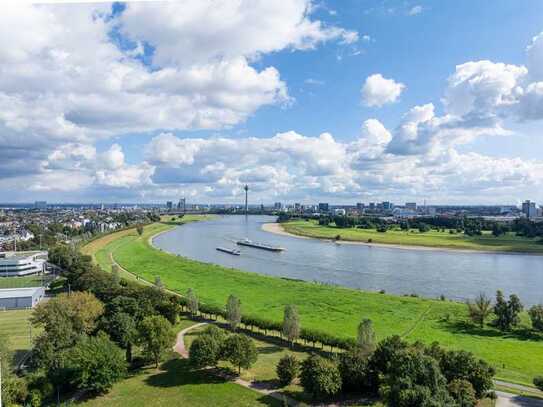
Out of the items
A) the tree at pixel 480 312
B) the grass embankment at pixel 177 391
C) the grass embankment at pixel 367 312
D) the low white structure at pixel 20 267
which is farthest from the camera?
the low white structure at pixel 20 267

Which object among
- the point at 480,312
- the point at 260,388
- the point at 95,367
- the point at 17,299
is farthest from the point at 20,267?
the point at 480,312

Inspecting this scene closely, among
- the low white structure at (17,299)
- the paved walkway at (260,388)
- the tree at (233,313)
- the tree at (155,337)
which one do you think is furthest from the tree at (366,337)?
the low white structure at (17,299)

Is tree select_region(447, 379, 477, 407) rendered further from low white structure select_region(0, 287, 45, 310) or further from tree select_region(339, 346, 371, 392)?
low white structure select_region(0, 287, 45, 310)

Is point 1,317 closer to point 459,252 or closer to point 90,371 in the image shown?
point 90,371

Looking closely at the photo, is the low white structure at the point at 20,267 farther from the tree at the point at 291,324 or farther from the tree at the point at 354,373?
the tree at the point at 354,373

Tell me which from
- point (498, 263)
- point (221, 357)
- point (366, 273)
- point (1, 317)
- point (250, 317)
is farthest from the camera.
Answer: point (498, 263)

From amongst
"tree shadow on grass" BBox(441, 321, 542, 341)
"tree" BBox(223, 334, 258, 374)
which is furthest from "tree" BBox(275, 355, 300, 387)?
"tree shadow on grass" BBox(441, 321, 542, 341)

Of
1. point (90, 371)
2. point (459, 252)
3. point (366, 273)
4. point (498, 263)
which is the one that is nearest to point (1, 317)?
point (90, 371)
